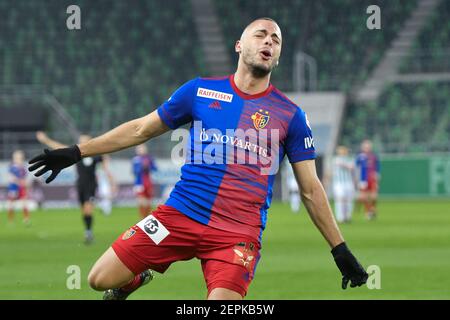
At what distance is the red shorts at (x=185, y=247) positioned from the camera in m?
6.47

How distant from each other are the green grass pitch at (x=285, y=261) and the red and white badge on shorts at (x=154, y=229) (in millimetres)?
4571

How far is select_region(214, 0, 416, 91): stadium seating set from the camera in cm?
4659

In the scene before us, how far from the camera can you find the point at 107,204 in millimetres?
33531

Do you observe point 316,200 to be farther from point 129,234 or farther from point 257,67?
point 129,234

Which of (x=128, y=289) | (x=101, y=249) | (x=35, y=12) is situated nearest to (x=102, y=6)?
(x=35, y=12)

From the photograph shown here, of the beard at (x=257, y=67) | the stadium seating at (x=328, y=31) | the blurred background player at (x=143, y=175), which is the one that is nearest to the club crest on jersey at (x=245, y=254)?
the beard at (x=257, y=67)

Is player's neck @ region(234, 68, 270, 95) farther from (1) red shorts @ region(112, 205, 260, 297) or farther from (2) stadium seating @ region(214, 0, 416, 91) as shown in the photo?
(2) stadium seating @ region(214, 0, 416, 91)

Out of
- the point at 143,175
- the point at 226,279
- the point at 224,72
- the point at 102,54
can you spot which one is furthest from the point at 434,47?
the point at 226,279

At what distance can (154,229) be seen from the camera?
669cm

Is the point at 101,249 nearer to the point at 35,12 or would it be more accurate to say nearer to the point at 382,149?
the point at 382,149

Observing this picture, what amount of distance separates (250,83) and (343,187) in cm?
2109

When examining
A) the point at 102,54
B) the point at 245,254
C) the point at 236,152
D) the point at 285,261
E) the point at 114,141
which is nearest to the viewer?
the point at 245,254

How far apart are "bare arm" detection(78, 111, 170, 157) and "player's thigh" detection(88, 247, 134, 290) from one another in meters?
0.79

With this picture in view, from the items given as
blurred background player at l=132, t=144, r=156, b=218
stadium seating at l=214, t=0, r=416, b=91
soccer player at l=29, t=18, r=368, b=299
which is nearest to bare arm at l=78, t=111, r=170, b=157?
soccer player at l=29, t=18, r=368, b=299
